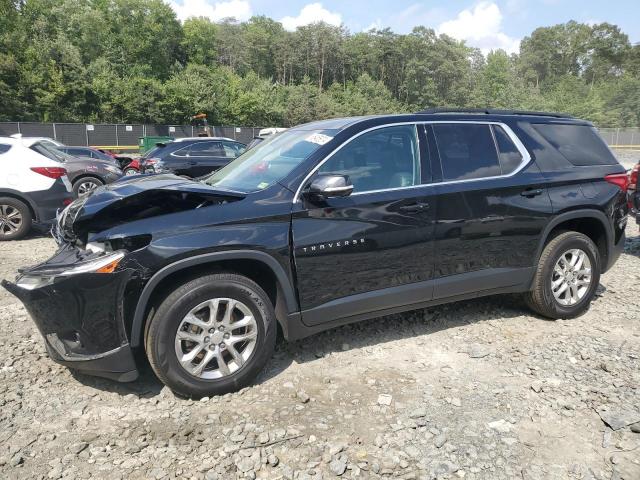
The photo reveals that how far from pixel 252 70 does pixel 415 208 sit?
86083 millimetres

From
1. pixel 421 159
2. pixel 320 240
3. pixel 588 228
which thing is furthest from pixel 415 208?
pixel 588 228

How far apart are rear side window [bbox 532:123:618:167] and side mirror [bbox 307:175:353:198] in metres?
2.11

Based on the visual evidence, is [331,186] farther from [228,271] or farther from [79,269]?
[79,269]

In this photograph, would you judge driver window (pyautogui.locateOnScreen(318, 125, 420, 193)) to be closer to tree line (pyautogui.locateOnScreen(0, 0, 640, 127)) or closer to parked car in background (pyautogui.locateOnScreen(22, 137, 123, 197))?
parked car in background (pyautogui.locateOnScreen(22, 137, 123, 197))

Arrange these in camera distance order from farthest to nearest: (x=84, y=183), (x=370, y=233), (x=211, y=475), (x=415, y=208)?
1. (x=84, y=183)
2. (x=415, y=208)
3. (x=370, y=233)
4. (x=211, y=475)

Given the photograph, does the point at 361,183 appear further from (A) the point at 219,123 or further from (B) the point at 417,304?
(A) the point at 219,123

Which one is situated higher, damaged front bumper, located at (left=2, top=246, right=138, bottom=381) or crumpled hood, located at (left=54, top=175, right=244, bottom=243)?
crumpled hood, located at (left=54, top=175, right=244, bottom=243)

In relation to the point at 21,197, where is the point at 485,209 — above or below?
above

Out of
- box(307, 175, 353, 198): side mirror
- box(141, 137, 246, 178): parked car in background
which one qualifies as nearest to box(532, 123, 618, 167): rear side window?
box(307, 175, 353, 198): side mirror

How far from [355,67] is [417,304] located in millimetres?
92406

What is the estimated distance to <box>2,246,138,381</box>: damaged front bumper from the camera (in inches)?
110

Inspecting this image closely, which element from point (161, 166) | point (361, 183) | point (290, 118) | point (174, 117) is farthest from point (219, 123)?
point (361, 183)

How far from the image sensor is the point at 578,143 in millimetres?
4434

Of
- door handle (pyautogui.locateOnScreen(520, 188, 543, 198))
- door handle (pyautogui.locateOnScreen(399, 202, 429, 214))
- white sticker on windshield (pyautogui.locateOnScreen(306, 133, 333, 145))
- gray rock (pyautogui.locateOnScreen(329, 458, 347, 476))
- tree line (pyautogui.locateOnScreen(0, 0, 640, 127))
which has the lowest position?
gray rock (pyautogui.locateOnScreen(329, 458, 347, 476))
